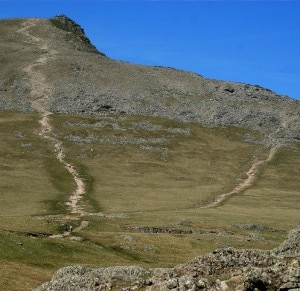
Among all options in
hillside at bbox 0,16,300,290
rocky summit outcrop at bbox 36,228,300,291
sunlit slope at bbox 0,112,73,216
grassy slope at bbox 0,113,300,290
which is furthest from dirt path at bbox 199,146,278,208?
rocky summit outcrop at bbox 36,228,300,291

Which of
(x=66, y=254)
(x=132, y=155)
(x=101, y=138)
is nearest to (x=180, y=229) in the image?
(x=66, y=254)

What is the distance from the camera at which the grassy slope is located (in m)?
65.0

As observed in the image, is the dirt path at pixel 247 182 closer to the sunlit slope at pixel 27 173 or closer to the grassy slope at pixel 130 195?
the grassy slope at pixel 130 195

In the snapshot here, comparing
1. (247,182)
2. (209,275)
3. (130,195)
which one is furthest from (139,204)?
(209,275)

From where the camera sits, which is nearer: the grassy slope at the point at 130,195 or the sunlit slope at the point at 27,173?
the grassy slope at the point at 130,195

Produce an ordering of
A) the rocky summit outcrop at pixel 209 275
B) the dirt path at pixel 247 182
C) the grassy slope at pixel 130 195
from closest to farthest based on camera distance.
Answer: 1. the rocky summit outcrop at pixel 209 275
2. the grassy slope at pixel 130 195
3. the dirt path at pixel 247 182

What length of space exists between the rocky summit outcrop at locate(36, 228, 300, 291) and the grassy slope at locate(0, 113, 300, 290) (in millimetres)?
16640

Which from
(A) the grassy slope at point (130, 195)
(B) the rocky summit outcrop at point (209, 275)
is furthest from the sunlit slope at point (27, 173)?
(B) the rocky summit outcrop at point (209, 275)

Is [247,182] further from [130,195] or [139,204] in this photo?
[139,204]

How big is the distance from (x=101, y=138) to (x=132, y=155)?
1742 centimetres

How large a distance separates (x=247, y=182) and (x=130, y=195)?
42.0m

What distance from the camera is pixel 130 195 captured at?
128 m

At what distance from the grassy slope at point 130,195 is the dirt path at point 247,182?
2.22 m

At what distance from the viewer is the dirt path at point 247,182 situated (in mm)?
127781
